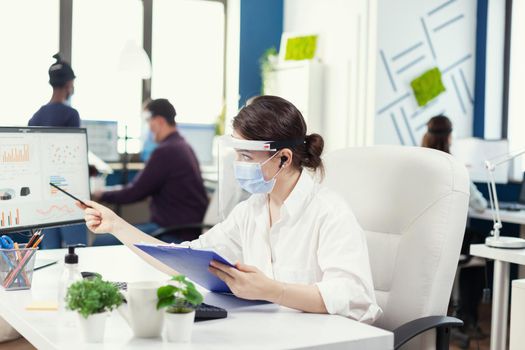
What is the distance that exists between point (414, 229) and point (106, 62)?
4.66 m

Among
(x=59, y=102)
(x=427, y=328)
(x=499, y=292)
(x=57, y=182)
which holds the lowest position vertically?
(x=499, y=292)

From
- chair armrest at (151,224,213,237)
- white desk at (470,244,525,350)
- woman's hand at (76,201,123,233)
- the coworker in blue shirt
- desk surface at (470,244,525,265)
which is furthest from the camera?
chair armrest at (151,224,213,237)

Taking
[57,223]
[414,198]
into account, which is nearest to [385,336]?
[414,198]

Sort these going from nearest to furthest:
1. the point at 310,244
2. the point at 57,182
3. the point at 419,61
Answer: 1. the point at 310,244
2. the point at 57,182
3. the point at 419,61

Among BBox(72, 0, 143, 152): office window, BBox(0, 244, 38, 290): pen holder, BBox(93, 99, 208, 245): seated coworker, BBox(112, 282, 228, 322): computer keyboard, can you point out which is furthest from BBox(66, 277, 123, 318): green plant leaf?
BBox(72, 0, 143, 152): office window

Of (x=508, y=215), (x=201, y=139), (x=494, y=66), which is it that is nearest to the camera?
(x=508, y=215)

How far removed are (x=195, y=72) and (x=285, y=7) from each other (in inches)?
39.1

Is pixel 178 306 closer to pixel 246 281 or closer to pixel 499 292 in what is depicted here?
pixel 246 281

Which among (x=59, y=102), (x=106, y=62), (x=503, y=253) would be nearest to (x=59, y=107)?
(x=59, y=102)

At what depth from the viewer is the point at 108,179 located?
19.6ft

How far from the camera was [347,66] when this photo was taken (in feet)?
17.8

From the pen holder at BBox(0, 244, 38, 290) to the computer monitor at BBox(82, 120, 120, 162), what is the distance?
4136 millimetres

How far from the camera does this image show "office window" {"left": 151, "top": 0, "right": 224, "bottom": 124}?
632cm

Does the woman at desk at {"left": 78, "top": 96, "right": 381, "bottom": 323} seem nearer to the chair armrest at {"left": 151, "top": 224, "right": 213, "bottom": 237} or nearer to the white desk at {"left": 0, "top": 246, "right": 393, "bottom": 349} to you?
the white desk at {"left": 0, "top": 246, "right": 393, "bottom": 349}
